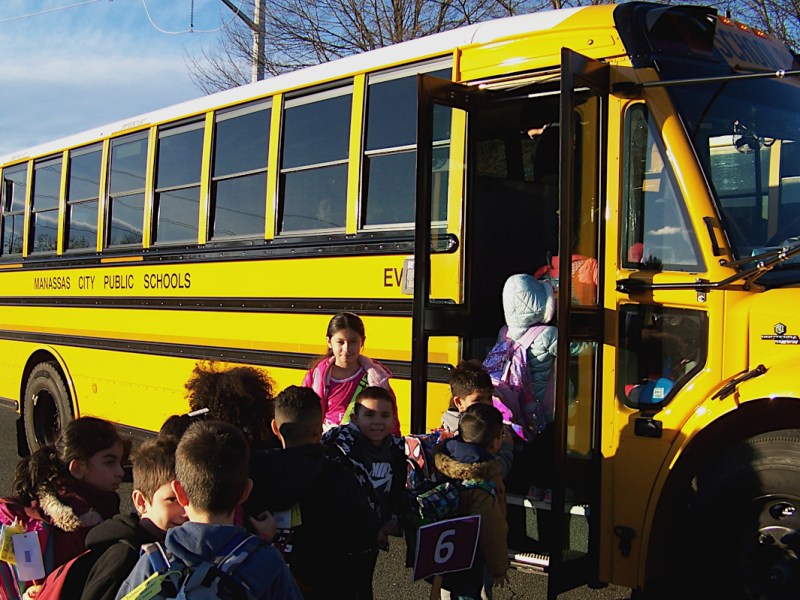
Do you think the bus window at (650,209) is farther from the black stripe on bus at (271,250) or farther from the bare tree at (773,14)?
the bare tree at (773,14)

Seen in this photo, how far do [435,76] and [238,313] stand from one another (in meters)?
2.17

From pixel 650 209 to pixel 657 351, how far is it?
60cm

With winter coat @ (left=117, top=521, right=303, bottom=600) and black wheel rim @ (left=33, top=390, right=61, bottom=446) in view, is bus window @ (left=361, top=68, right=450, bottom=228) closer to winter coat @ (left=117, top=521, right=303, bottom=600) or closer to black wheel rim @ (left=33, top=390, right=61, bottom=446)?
winter coat @ (left=117, top=521, right=303, bottom=600)

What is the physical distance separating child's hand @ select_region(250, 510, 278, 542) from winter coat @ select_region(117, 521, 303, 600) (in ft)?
1.52

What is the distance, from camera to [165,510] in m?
2.57

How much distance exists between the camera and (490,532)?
3.52m

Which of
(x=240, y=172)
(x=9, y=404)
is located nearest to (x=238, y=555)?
(x=240, y=172)

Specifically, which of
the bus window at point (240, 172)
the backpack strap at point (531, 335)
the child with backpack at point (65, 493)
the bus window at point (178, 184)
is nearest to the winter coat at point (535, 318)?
the backpack strap at point (531, 335)

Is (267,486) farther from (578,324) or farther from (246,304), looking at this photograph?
(246,304)

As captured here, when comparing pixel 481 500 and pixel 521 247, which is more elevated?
pixel 521 247

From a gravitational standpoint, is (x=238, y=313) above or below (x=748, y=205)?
below

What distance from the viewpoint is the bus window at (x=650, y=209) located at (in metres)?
3.79

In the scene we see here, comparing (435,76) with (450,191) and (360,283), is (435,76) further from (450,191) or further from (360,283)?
(360,283)

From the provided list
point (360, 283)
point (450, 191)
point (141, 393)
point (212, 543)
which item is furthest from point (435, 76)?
point (141, 393)
